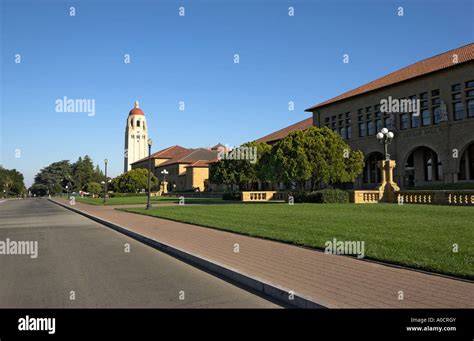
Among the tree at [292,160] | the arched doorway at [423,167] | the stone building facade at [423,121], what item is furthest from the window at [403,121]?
the tree at [292,160]

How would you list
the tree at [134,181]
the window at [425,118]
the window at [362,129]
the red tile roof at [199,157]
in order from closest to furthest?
the window at [425,118], the window at [362,129], the tree at [134,181], the red tile roof at [199,157]

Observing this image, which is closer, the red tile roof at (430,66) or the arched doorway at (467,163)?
the arched doorway at (467,163)

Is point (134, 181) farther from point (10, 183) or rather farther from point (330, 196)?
point (10, 183)

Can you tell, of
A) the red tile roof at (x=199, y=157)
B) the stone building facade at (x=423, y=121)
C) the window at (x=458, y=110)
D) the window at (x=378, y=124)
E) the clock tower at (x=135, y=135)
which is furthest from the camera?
the clock tower at (x=135, y=135)

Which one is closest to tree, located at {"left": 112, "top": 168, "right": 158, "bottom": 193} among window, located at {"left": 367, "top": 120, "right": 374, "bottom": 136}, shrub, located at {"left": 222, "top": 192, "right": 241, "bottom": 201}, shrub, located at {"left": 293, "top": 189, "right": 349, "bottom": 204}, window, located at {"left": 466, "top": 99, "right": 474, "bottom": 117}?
shrub, located at {"left": 222, "top": 192, "right": 241, "bottom": 201}

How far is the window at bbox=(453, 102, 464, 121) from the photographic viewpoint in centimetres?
3808

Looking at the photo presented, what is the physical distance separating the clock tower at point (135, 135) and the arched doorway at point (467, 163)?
117 m

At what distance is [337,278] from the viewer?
6941 millimetres

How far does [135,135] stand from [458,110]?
390 feet

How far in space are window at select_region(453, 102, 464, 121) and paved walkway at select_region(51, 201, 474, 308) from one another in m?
34.6

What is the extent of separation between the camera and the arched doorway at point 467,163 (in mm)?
38594

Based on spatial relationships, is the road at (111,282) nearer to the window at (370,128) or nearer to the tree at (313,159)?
the tree at (313,159)

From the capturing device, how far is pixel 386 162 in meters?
33.7

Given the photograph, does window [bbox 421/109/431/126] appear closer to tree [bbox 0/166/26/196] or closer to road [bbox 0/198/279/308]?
road [bbox 0/198/279/308]
